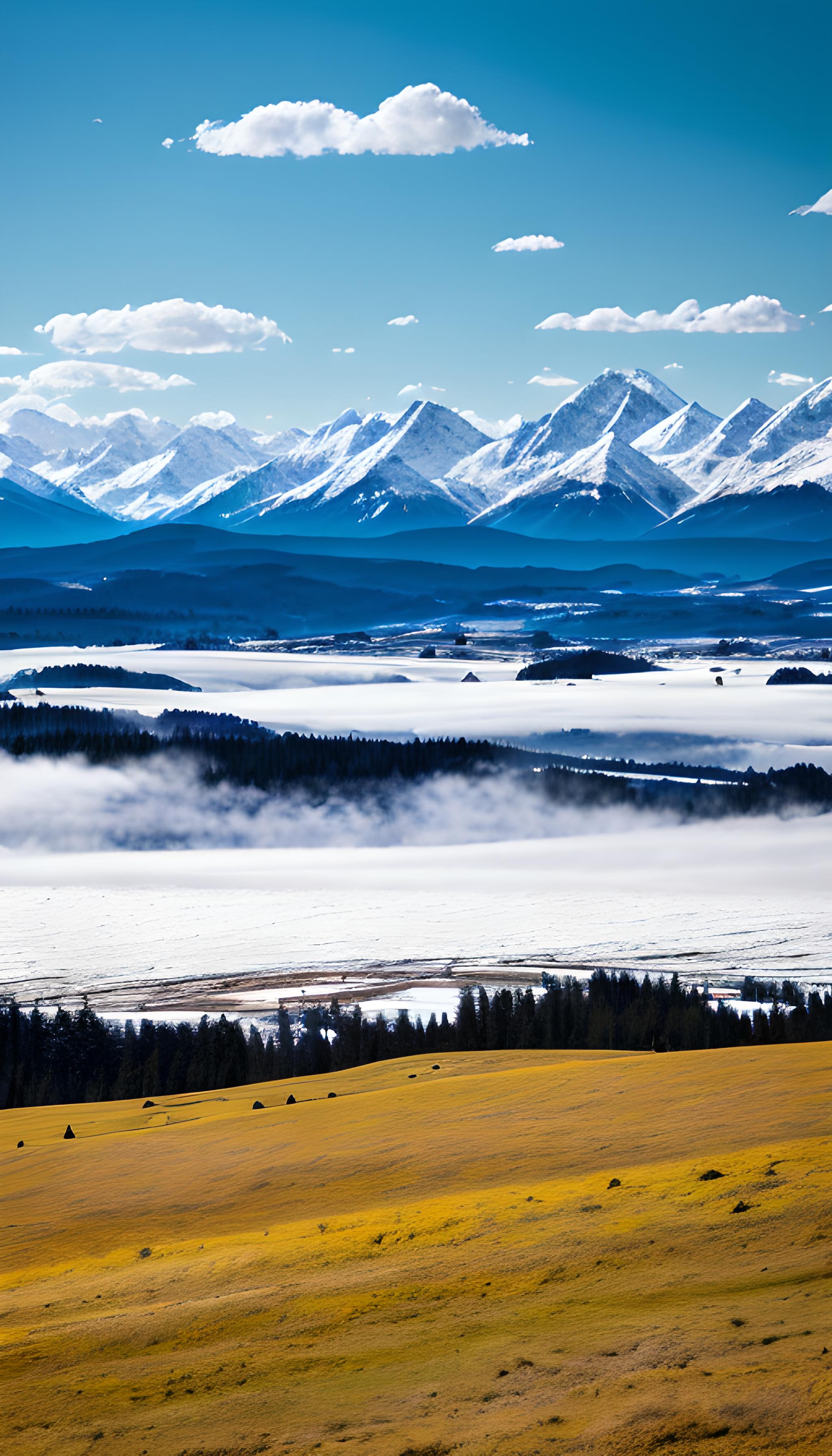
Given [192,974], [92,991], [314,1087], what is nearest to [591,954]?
[192,974]

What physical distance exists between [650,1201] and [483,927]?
17458 centimetres

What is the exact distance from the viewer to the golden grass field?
52.0ft

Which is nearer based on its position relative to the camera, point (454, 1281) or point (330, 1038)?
point (454, 1281)

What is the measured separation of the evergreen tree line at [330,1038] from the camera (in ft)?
297

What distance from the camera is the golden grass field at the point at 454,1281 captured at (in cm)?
1586

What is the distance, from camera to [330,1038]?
10612 centimetres

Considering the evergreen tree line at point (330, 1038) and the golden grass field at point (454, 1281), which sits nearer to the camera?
the golden grass field at point (454, 1281)

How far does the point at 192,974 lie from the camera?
520 ft

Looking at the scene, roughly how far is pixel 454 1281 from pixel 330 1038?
87552 mm

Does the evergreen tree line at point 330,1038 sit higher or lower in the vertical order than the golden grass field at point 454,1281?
lower

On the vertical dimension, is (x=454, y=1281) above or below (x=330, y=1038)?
above

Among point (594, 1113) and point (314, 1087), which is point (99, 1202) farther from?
point (314, 1087)

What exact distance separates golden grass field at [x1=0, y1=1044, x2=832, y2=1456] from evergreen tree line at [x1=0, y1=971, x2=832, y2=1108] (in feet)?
181

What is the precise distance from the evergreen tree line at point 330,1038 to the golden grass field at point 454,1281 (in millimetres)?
55314
